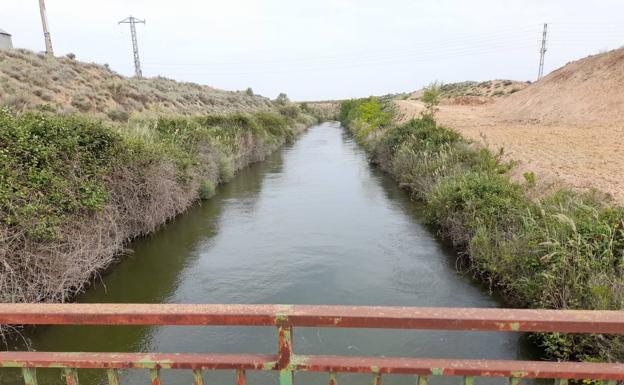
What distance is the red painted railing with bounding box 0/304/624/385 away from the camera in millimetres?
1751

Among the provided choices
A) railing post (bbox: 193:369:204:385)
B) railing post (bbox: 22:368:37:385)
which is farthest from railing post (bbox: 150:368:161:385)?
railing post (bbox: 22:368:37:385)

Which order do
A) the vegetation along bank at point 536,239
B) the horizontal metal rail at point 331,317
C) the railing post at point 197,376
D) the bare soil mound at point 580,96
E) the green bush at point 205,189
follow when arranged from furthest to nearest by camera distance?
1. the bare soil mound at point 580,96
2. the green bush at point 205,189
3. the vegetation along bank at point 536,239
4. the railing post at point 197,376
5. the horizontal metal rail at point 331,317

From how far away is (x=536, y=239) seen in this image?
6285mm

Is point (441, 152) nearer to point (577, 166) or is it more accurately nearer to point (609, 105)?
point (577, 166)

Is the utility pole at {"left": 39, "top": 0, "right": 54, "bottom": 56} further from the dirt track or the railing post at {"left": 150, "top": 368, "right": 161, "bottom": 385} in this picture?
the railing post at {"left": 150, "top": 368, "right": 161, "bottom": 385}

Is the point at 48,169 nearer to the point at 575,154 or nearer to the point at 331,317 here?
the point at 331,317

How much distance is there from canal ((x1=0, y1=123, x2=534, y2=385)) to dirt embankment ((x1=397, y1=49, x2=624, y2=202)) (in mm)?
3713

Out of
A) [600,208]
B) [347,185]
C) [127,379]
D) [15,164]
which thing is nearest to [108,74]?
[347,185]

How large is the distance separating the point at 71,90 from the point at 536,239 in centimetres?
2435

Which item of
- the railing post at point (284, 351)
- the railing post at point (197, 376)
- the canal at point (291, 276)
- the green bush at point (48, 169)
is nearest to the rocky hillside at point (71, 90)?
the green bush at point (48, 169)

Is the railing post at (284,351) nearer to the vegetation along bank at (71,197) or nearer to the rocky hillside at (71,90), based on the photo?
the vegetation along bank at (71,197)

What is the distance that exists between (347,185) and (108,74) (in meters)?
22.3

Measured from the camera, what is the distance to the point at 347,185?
16.5 metres

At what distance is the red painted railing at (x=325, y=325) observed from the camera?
1.75 m
